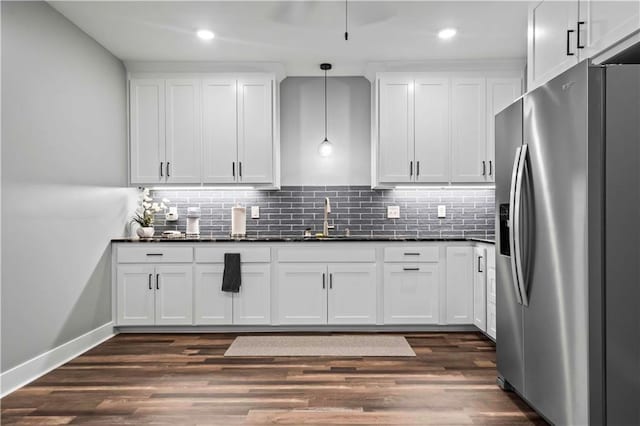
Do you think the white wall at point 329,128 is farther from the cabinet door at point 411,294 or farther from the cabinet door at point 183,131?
the cabinet door at point 411,294

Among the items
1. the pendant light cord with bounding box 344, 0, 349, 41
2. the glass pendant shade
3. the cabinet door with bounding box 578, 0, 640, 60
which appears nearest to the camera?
the cabinet door with bounding box 578, 0, 640, 60

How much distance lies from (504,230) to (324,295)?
6.45 feet

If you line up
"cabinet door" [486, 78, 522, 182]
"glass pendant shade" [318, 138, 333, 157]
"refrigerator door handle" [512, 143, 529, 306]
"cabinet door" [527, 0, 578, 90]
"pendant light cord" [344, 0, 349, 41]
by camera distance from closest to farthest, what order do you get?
"refrigerator door handle" [512, 143, 529, 306] → "cabinet door" [527, 0, 578, 90] → "pendant light cord" [344, 0, 349, 41] → "cabinet door" [486, 78, 522, 182] → "glass pendant shade" [318, 138, 333, 157]

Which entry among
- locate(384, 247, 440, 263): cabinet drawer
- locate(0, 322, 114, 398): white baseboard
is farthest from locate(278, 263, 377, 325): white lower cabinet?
locate(0, 322, 114, 398): white baseboard

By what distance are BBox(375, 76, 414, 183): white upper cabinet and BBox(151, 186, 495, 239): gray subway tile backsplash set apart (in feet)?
1.37

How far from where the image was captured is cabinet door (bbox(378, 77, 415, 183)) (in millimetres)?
4648

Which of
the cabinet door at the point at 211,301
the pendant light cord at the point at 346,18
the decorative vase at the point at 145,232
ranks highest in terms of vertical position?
the pendant light cord at the point at 346,18

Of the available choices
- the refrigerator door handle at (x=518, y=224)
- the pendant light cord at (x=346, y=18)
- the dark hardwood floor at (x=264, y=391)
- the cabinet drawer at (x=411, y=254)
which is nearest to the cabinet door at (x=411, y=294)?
the cabinet drawer at (x=411, y=254)

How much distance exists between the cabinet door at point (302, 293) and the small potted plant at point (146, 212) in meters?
1.38

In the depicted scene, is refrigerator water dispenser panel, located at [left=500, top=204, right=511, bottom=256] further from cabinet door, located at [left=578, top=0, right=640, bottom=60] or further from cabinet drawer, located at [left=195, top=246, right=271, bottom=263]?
cabinet drawer, located at [left=195, top=246, right=271, bottom=263]

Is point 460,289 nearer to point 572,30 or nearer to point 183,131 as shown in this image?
point 572,30

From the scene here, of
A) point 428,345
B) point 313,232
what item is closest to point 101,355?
point 313,232

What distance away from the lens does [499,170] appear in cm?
287

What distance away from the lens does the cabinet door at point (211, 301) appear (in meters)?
4.35
